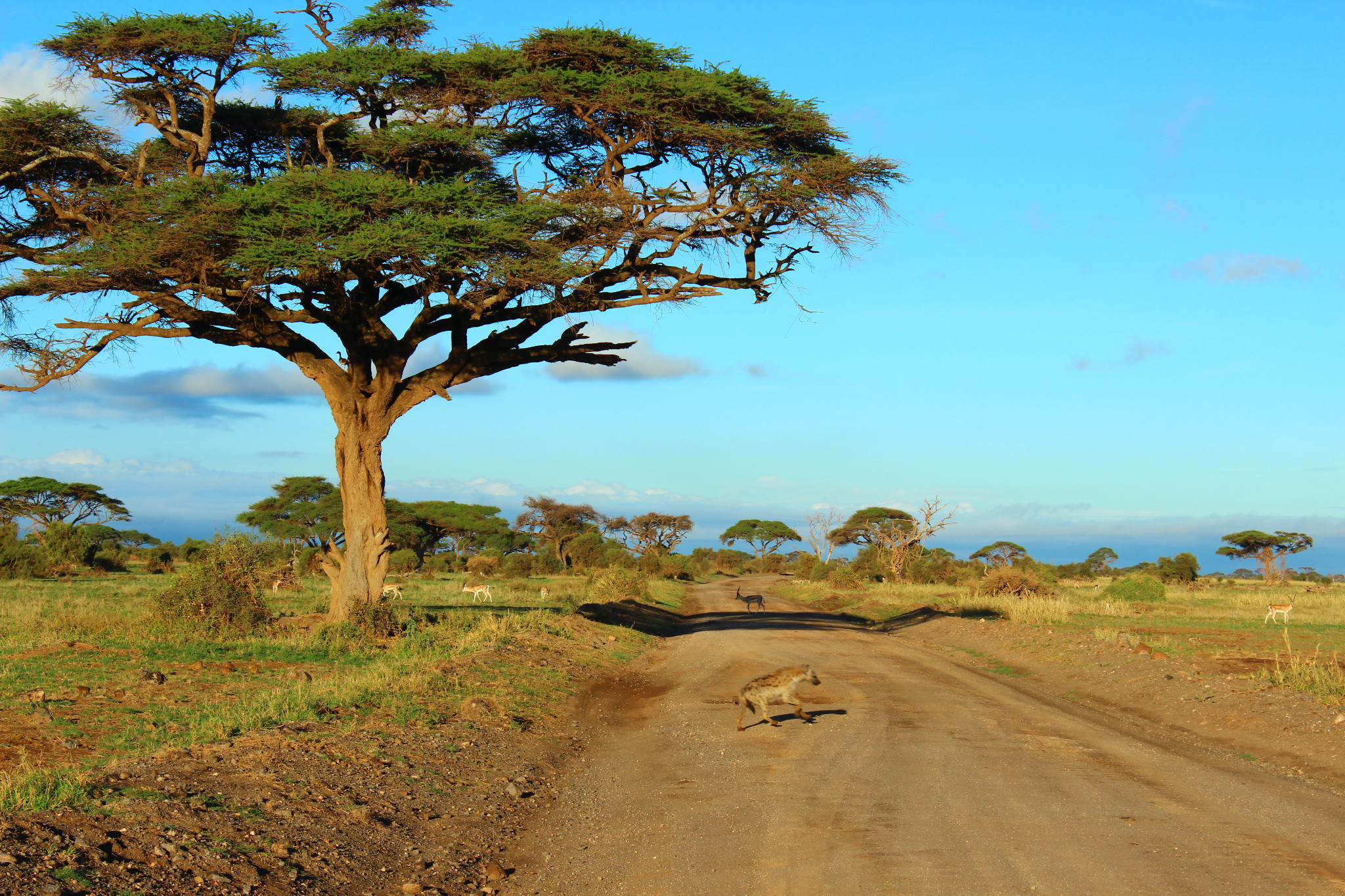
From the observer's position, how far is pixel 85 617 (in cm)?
1742

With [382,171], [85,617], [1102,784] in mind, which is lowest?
[1102,784]

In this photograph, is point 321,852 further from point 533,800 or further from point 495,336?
point 495,336

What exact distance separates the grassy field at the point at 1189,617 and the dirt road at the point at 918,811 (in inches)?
176

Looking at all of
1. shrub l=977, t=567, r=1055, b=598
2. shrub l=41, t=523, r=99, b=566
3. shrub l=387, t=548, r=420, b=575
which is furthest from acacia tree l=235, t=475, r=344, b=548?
shrub l=977, t=567, r=1055, b=598

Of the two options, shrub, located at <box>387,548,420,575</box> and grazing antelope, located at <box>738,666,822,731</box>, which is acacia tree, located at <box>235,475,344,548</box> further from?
grazing antelope, located at <box>738,666,822,731</box>

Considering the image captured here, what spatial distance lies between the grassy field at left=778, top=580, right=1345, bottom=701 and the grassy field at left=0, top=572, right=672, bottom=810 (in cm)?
1021

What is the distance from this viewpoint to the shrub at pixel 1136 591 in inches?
1487

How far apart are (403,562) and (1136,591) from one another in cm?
3653

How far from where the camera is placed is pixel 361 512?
732 inches

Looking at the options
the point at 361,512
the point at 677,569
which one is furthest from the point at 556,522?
the point at 361,512

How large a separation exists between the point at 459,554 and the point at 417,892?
65.2 metres

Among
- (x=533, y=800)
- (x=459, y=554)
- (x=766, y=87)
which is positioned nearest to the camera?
(x=533, y=800)

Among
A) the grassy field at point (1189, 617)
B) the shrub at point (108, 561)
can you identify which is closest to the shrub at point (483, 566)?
the grassy field at point (1189, 617)

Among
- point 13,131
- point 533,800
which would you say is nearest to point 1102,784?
point 533,800
